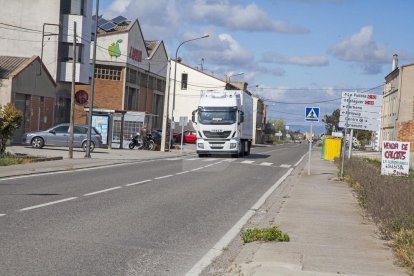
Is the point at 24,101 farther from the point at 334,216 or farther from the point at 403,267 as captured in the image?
the point at 403,267

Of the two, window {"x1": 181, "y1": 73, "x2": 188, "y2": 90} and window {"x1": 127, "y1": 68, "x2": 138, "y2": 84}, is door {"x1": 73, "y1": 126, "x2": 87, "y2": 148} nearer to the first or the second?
window {"x1": 127, "y1": 68, "x2": 138, "y2": 84}

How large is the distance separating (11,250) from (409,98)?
5208 cm

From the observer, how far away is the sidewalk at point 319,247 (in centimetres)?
736

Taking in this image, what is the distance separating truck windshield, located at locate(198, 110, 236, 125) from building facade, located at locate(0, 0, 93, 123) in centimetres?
1416

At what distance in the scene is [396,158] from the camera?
1825cm

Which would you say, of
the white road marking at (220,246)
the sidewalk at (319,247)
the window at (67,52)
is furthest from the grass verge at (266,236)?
the window at (67,52)

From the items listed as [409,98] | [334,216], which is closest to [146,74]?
[409,98]

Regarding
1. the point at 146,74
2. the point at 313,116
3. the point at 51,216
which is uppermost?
the point at 146,74

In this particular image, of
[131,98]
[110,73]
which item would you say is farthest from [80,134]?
[131,98]

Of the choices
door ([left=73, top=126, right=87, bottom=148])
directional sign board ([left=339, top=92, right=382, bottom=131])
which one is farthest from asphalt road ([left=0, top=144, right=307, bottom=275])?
door ([left=73, top=126, right=87, bottom=148])

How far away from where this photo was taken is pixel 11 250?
313 inches

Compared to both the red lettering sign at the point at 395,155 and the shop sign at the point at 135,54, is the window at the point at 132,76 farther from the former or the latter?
the red lettering sign at the point at 395,155

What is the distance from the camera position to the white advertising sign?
18.2 m

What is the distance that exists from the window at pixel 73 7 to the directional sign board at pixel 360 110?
29.1 m
